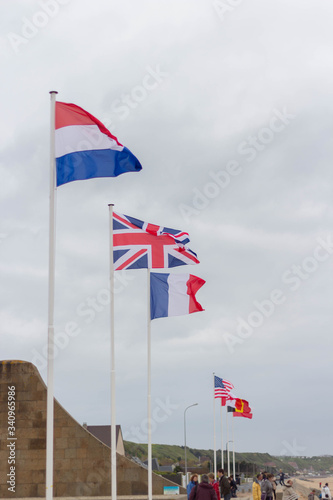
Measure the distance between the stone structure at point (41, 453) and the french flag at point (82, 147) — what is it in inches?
502

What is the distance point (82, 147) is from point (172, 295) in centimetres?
914

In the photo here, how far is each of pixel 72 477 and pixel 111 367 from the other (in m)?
8.26

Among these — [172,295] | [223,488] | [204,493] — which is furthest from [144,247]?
[223,488]

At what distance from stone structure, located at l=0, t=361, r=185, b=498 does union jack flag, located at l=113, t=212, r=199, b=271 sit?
744 centimetres

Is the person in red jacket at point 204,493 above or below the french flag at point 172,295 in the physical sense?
below

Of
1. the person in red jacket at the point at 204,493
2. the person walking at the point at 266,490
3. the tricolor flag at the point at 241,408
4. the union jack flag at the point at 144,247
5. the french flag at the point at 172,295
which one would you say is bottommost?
the person walking at the point at 266,490

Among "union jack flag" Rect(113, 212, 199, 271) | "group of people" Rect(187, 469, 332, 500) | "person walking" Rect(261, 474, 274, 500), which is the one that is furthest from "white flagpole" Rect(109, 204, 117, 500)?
"person walking" Rect(261, 474, 274, 500)

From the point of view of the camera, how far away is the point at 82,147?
13141mm

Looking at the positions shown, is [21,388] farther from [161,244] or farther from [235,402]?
[235,402]

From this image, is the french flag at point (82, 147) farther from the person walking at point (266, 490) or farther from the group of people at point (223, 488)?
the person walking at point (266, 490)

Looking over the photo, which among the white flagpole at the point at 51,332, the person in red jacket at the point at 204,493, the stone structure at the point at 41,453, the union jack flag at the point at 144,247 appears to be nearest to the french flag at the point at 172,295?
the union jack flag at the point at 144,247

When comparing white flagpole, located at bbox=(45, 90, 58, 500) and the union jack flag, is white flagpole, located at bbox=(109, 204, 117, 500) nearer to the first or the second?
the union jack flag

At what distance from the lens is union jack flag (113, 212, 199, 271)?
733 inches

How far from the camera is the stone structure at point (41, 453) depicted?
23453mm
